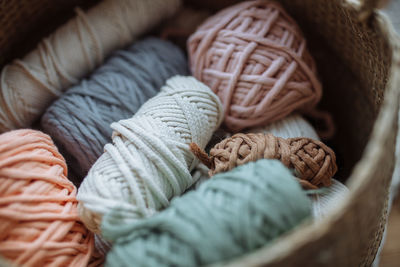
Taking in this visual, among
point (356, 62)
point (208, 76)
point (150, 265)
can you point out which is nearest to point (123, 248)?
point (150, 265)

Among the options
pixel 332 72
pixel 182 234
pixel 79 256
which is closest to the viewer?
pixel 182 234

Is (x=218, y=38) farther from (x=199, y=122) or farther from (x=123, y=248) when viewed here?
(x=123, y=248)

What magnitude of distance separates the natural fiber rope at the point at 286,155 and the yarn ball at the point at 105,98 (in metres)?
0.21

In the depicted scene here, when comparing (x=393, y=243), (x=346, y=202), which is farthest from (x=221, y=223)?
(x=393, y=243)

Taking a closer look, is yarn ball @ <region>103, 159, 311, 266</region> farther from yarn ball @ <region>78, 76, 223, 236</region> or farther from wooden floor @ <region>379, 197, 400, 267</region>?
wooden floor @ <region>379, 197, 400, 267</region>

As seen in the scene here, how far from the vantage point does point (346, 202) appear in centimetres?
39

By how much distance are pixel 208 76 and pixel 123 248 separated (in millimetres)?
398

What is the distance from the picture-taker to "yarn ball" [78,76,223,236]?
54 centimetres

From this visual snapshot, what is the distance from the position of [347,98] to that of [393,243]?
18.0 inches

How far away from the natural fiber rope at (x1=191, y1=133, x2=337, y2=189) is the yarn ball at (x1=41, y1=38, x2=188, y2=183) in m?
0.21

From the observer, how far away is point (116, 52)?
0.79 metres

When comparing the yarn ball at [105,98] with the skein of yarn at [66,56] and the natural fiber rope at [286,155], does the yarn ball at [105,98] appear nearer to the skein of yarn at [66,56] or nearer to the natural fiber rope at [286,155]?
the skein of yarn at [66,56]

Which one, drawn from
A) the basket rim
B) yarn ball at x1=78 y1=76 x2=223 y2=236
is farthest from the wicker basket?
yarn ball at x1=78 y1=76 x2=223 y2=236

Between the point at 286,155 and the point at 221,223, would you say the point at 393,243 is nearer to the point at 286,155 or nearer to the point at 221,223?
the point at 286,155
